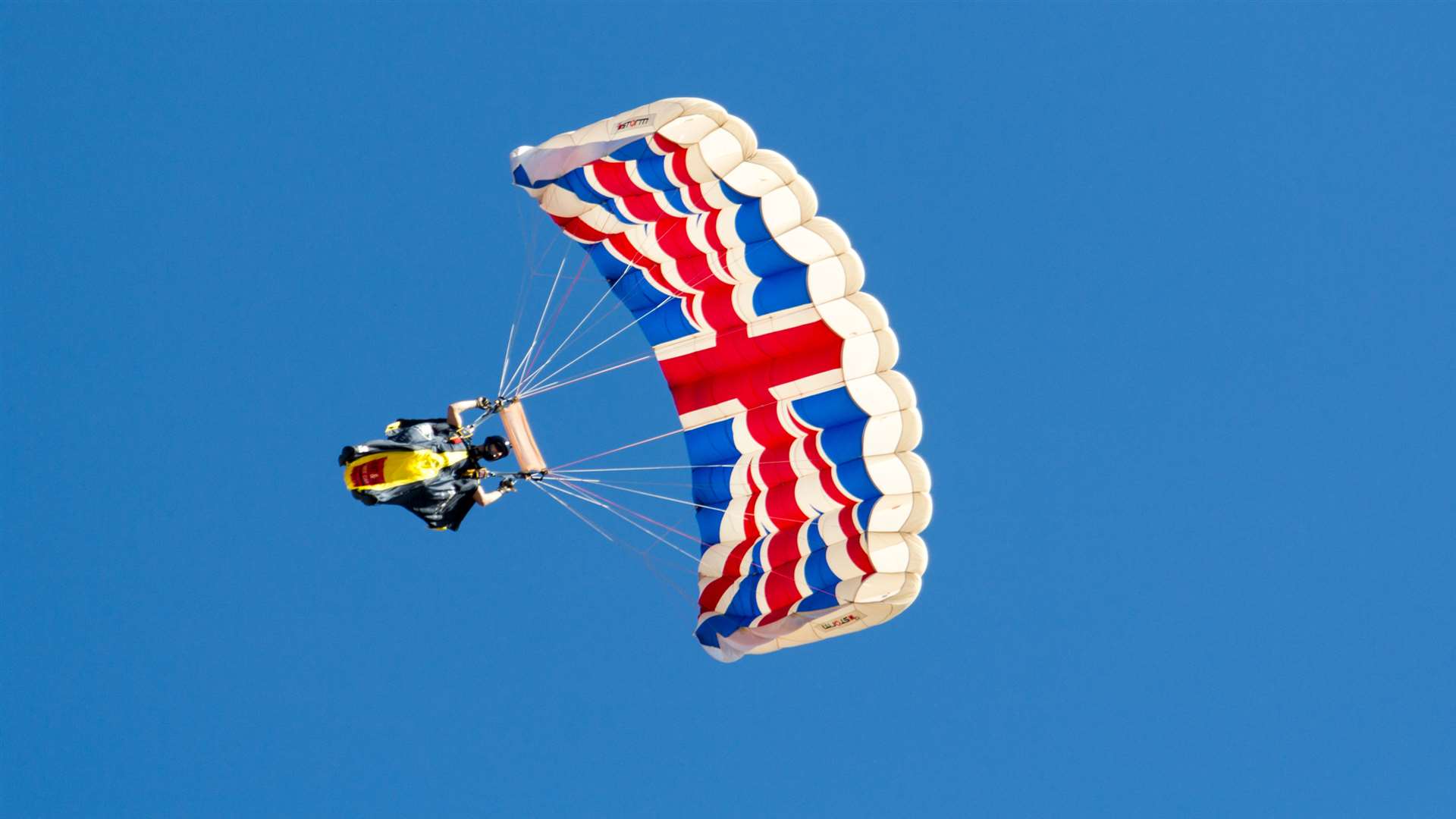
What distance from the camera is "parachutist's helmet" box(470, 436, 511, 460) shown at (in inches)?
599

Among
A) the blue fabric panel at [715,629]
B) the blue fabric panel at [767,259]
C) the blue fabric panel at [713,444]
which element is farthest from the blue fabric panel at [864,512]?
the blue fabric panel at [767,259]

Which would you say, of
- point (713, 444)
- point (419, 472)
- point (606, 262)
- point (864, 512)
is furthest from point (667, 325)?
point (419, 472)

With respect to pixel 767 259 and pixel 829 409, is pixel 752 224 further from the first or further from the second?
pixel 829 409

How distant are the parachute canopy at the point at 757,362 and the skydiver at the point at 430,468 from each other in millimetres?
2014

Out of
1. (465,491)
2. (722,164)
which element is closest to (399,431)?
(465,491)

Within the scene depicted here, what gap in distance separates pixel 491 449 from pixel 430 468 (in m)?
0.73

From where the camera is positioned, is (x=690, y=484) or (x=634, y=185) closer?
(x=634, y=185)

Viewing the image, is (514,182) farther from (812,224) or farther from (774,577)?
(774,577)

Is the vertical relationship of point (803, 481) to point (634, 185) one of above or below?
below

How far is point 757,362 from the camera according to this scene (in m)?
15.9

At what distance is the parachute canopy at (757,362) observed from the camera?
567 inches

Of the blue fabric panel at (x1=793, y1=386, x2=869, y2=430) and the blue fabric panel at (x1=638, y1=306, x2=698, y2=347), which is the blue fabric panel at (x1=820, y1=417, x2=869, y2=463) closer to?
the blue fabric panel at (x1=793, y1=386, x2=869, y2=430)

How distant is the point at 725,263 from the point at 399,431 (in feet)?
10.3

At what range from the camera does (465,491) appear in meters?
15.0
